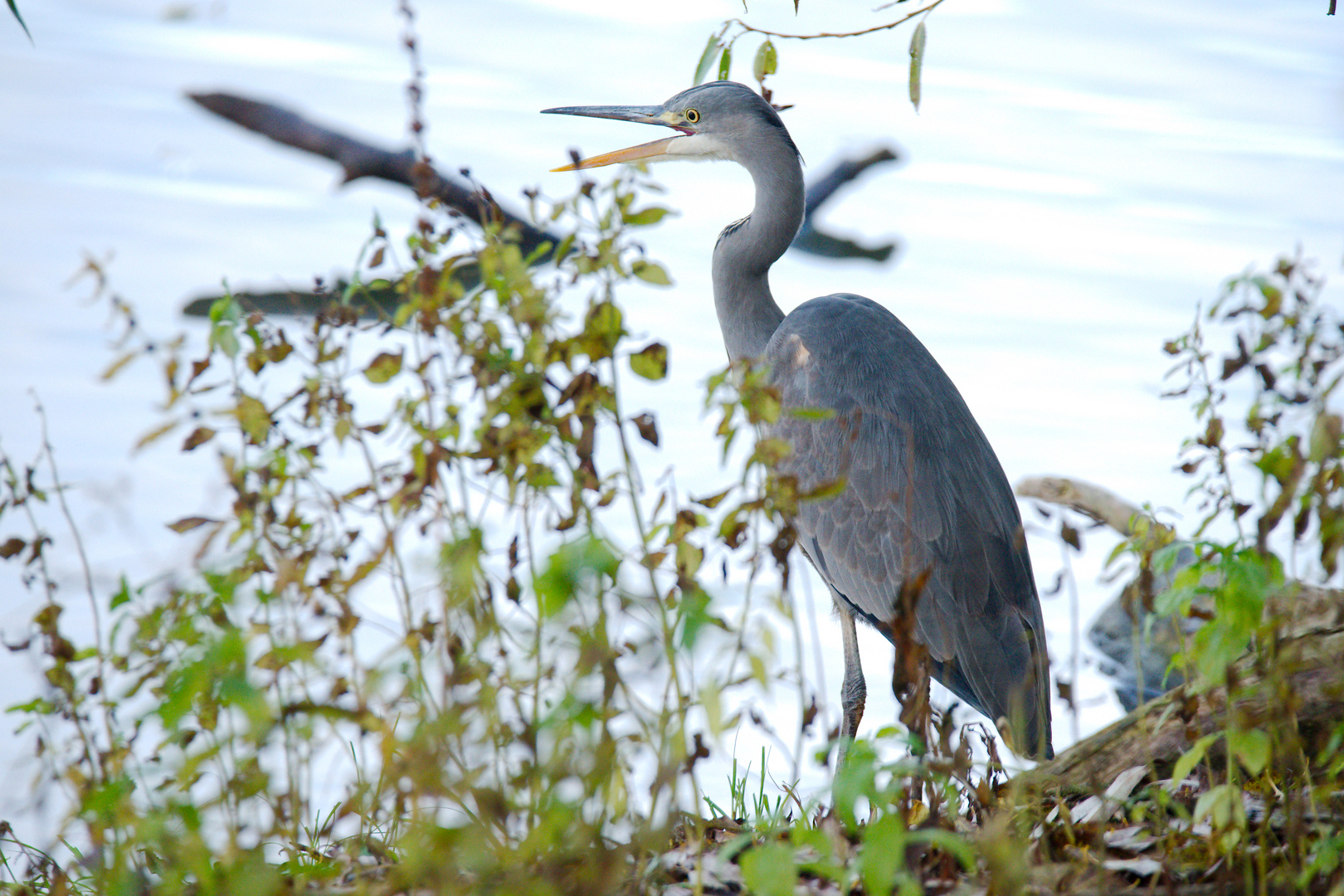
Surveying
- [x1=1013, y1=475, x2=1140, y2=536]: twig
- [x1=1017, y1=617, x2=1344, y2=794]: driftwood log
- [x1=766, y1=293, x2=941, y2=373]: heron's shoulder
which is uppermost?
[x1=766, y1=293, x2=941, y2=373]: heron's shoulder

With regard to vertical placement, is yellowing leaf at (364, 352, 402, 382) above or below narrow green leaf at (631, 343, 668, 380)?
above

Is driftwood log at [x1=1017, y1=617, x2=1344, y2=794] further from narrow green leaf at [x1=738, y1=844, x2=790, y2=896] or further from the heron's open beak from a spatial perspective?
the heron's open beak

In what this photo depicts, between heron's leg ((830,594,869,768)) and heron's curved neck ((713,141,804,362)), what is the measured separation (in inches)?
37.3

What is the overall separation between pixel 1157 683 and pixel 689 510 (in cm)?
383

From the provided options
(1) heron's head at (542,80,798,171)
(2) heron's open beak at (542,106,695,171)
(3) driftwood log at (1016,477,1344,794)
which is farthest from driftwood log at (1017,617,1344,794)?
(2) heron's open beak at (542,106,695,171)

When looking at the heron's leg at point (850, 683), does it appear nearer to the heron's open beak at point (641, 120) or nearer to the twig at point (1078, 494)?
the twig at point (1078, 494)

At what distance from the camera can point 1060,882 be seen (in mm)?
1917

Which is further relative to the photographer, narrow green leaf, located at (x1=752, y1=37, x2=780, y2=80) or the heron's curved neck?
→ the heron's curved neck

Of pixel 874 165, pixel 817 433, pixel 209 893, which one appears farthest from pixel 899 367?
pixel 874 165

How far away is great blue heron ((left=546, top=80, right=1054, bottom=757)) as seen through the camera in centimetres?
325

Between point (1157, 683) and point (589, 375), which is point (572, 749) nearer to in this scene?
point (589, 375)

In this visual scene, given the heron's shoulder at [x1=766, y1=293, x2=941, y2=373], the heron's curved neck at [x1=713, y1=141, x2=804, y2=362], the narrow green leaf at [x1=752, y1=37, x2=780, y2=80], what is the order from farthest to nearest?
the heron's curved neck at [x1=713, y1=141, x2=804, y2=362] < the heron's shoulder at [x1=766, y1=293, x2=941, y2=373] < the narrow green leaf at [x1=752, y1=37, x2=780, y2=80]

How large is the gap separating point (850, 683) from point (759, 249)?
147 centimetres

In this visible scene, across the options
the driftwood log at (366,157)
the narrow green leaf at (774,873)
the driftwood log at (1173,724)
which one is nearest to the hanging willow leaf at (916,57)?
the driftwood log at (1173,724)
